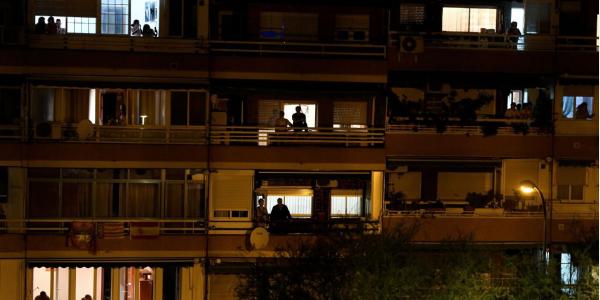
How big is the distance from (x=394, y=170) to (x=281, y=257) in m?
5.19

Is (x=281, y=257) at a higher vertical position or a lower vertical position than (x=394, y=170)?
lower

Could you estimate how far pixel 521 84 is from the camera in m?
27.0

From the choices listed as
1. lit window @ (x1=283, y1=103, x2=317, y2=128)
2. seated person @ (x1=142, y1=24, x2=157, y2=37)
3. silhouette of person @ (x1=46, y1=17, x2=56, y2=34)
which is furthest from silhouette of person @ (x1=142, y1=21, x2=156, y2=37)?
lit window @ (x1=283, y1=103, x2=317, y2=128)

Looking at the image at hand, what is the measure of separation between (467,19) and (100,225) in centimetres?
1216

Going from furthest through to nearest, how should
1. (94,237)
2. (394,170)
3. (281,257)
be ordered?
(394,170)
(94,237)
(281,257)

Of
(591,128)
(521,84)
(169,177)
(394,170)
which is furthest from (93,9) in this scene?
(591,128)

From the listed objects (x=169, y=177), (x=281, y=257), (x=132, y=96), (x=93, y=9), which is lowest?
(x=281, y=257)

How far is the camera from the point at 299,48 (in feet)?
85.9

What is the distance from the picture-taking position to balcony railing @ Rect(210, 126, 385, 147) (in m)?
25.4

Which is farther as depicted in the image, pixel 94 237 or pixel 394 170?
pixel 394 170

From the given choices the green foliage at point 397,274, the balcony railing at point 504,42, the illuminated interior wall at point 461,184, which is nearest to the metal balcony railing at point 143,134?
the green foliage at point 397,274

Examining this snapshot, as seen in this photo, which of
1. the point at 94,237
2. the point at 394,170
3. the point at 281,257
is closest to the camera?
the point at 281,257

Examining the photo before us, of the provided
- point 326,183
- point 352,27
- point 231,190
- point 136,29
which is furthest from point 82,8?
point 326,183

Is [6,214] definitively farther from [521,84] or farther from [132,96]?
[521,84]
